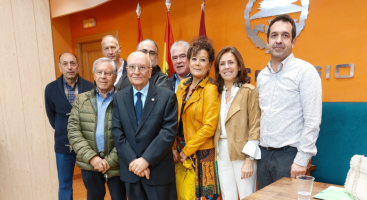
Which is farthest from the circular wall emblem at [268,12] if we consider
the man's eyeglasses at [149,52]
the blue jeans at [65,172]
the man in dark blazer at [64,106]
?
the blue jeans at [65,172]

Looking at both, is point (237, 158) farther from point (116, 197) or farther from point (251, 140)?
point (116, 197)

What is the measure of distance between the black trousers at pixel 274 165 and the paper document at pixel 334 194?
1.40 feet

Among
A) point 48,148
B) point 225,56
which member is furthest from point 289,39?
point 48,148

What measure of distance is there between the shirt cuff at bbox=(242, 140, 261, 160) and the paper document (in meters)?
0.58

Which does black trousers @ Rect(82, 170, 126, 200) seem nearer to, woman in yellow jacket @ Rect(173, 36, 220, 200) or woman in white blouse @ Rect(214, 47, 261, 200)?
woman in yellow jacket @ Rect(173, 36, 220, 200)

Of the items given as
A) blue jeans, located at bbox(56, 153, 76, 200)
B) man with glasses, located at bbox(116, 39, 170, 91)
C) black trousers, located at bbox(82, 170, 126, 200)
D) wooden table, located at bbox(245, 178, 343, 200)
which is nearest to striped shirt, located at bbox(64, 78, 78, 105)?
man with glasses, located at bbox(116, 39, 170, 91)

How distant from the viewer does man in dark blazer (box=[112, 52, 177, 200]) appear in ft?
5.48

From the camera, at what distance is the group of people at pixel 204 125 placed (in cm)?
155

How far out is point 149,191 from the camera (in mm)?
1706

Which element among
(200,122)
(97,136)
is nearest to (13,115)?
(97,136)

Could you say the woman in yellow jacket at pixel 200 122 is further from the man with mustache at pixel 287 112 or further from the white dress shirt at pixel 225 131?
the man with mustache at pixel 287 112

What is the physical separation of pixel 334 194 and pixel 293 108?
2.02 ft

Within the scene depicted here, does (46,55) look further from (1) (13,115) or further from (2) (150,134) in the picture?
(2) (150,134)

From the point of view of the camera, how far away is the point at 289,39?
1570 mm
